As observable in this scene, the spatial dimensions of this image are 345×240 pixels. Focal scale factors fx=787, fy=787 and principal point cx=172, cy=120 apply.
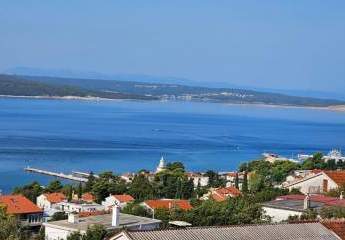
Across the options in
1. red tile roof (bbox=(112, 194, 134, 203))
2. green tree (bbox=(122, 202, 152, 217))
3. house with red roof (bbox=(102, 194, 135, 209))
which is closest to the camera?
green tree (bbox=(122, 202, 152, 217))

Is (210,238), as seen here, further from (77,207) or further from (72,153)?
(72,153)

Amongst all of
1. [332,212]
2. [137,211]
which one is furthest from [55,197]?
[332,212]

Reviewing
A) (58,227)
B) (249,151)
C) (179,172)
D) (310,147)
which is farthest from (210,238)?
(310,147)

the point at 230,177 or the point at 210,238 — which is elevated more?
the point at 210,238

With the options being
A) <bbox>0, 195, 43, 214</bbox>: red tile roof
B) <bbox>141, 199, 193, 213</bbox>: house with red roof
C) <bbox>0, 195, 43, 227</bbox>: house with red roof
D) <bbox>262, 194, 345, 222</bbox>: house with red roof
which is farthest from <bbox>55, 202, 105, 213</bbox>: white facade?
<bbox>262, 194, 345, 222</bbox>: house with red roof

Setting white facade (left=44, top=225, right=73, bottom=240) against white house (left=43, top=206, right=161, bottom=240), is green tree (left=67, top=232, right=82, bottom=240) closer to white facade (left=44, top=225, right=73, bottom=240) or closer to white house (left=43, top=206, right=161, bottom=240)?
white house (left=43, top=206, right=161, bottom=240)

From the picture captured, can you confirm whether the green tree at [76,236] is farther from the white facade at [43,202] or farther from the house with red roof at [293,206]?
the white facade at [43,202]

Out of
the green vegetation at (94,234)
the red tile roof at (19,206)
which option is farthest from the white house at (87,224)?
the red tile roof at (19,206)
